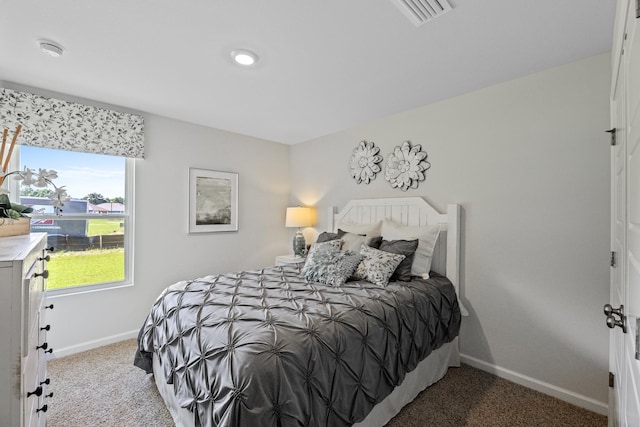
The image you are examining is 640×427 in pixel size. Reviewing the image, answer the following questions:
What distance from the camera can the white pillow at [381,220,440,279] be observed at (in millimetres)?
2611

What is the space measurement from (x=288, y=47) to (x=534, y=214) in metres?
2.19

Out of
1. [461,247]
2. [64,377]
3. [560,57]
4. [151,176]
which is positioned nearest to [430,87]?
[560,57]

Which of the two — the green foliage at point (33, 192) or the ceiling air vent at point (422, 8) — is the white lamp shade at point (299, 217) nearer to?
the green foliage at point (33, 192)

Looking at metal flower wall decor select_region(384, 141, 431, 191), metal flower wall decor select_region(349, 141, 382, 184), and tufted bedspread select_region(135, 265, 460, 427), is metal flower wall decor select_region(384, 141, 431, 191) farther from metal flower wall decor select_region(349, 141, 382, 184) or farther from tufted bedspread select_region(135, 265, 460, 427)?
tufted bedspread select_region(135, 265, 460, 427)

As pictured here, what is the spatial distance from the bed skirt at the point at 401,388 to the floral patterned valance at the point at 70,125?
2056 mm

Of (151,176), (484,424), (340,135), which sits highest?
(340,135)

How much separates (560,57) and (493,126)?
23.9 inches

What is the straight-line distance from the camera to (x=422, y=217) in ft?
9.66

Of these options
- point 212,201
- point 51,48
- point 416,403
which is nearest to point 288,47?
point 51,48

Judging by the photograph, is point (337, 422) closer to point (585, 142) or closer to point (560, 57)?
point (585, 142)

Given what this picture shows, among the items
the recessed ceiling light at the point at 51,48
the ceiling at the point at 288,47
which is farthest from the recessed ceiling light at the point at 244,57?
the recessed ceiling light at the point at 51,48

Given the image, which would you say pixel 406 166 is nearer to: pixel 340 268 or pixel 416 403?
pixel 340 268

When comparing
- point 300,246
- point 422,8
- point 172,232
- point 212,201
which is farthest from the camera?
point 300,246

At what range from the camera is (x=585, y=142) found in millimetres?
2105
